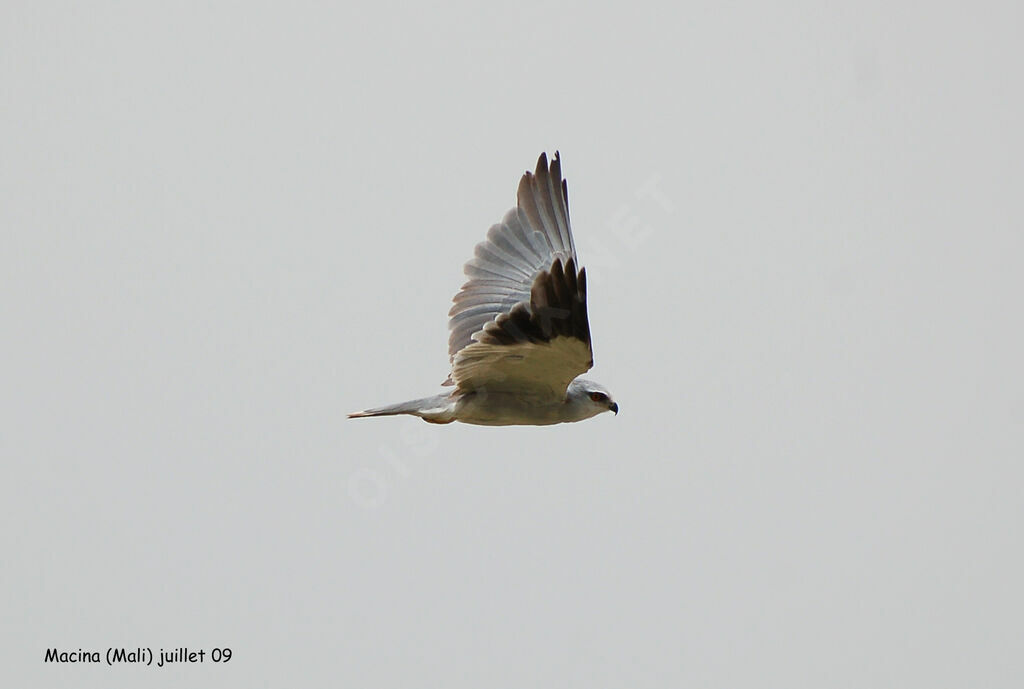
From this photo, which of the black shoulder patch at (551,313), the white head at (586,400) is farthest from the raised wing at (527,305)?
the white head at (586,400)

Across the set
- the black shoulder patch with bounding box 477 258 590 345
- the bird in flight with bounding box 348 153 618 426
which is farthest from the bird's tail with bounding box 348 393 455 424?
the black shoulder patch with bounding box 477 258 590 345

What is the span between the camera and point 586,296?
37.0ft

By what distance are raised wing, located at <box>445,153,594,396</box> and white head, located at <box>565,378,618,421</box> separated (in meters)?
0.24

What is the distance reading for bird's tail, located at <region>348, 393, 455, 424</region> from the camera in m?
12.5

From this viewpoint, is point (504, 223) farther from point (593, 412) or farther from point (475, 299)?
point (593, 412)

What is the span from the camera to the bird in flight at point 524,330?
11.4 m

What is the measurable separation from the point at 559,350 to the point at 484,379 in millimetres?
959

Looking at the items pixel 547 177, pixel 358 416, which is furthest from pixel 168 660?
pixel 547 177

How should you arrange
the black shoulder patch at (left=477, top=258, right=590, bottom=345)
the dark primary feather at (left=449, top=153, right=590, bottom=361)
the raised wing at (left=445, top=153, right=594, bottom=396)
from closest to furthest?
the black shoulder patch at (left=477, top=258, right=590, bottom=345), the raised wing at (left=445, top=153, right=594, bottom=396), the dark primary feather at (left=449, top=153, right=590, bottom=361)

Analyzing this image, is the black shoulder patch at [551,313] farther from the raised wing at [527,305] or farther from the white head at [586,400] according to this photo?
the white head at [586,400]

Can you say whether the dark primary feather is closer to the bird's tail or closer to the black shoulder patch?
the bird's tail

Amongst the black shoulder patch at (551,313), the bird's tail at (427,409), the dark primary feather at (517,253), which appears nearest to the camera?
the black shoulder patch at (551,313)

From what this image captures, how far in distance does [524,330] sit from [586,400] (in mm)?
1582

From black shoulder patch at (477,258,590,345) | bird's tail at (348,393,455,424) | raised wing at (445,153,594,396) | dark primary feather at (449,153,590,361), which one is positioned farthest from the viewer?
dark primary feather at (449,153,590,361)
